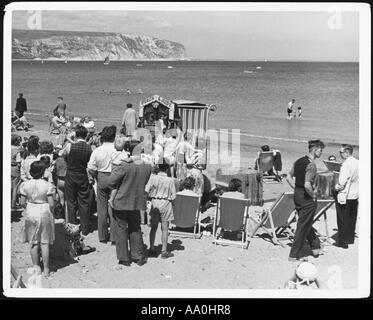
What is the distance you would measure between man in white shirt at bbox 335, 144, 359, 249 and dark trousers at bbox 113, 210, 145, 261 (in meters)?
2.82

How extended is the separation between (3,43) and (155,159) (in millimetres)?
3091

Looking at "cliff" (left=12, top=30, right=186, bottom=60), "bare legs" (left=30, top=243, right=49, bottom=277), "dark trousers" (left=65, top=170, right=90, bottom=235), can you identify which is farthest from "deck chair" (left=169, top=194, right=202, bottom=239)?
"cliff" (left=12, top=30, right=186, bottom=60)

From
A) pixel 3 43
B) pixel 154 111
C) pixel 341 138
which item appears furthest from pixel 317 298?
pixel 341 138

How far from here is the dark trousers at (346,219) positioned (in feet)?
24.5

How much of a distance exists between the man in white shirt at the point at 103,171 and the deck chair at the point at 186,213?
976 mm

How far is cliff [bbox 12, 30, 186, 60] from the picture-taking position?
10799cm

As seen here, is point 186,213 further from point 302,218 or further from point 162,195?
point 302,218

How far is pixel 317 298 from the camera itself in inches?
219

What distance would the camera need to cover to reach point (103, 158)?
24.0ft

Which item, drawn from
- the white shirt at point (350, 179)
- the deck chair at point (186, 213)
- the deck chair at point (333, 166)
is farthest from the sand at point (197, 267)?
the deck chair at point (333, 166)

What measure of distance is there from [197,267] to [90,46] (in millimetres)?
120751

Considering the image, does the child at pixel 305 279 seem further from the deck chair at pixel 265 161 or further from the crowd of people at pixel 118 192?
the deck chair at pixel 265 161

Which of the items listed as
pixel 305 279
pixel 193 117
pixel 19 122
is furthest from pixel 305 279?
pixel 19 122

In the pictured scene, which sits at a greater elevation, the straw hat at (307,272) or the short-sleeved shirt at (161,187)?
the short-sleeved shirt at (161,187)
